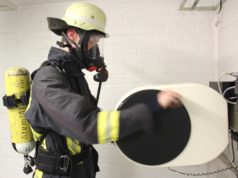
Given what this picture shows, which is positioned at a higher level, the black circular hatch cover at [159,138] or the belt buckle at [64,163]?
the black circular hatch cover at [159,138]

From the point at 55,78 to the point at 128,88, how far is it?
1145mm

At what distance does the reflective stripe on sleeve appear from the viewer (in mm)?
907

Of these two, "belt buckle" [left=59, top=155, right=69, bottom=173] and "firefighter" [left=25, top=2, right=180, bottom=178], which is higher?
"firefighter" [left=25, top=2, right=180, bottom=178]

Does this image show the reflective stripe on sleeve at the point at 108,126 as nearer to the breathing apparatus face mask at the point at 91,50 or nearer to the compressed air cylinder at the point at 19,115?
the breathing apparatus face mask at the point at 91,50

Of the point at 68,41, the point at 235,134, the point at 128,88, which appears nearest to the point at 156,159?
the point at 235,134

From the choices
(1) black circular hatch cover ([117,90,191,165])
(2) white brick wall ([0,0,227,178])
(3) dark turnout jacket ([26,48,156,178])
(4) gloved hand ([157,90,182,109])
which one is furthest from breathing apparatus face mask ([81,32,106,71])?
(2) white brick wall ([0,0,227,178])

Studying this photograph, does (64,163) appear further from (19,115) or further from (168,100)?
(168,100)

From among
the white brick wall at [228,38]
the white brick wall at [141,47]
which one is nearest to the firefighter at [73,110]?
the white brick wall at [141,47]

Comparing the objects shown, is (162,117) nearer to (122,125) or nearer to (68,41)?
(122,125)

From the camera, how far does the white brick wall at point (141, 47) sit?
2086mm

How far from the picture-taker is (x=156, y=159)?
3.42 feet

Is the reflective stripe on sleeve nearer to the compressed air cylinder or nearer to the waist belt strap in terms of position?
the waist belt strap

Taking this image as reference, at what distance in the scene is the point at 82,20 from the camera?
1235mm

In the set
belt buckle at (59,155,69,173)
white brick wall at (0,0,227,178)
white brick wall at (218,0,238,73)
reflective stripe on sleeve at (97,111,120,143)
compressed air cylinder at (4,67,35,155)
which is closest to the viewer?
reflective stripe on sleeve at (97,111,120,143)
